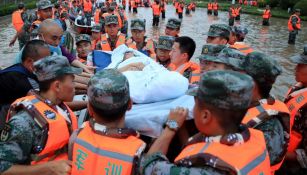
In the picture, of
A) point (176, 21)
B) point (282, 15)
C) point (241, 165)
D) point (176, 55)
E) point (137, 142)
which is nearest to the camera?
point (241, 165)

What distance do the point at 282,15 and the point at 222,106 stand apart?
99.9 feet

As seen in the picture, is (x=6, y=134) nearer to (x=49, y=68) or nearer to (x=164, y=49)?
(x=49, y=68)


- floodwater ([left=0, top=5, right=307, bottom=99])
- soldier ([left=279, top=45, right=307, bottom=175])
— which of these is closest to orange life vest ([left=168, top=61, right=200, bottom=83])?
soldier ([left=279, top=45, right=307, bottom=175])

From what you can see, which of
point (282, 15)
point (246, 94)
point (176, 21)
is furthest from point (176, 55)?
point (282, 15)

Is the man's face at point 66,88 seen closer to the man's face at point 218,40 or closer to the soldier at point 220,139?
the soldier at point 220,139

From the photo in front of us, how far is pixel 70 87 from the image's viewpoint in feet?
8.20

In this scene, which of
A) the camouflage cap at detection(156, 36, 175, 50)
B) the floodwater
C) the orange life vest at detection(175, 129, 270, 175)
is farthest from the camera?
the floodwater

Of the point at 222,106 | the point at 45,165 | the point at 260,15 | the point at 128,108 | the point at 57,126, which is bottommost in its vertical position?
the point at 260,15

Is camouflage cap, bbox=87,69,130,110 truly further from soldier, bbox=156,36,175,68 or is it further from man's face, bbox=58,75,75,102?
soldier, bbox=156,36,175,68

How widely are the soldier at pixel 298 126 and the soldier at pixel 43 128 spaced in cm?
203

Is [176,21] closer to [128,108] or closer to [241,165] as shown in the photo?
[128,108]

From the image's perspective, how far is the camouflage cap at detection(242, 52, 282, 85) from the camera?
233 cm

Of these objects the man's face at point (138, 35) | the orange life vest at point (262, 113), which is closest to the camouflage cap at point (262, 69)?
the orange life vest at point (262, 113)

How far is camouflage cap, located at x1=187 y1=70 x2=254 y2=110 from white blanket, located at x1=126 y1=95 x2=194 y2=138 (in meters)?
0.44
